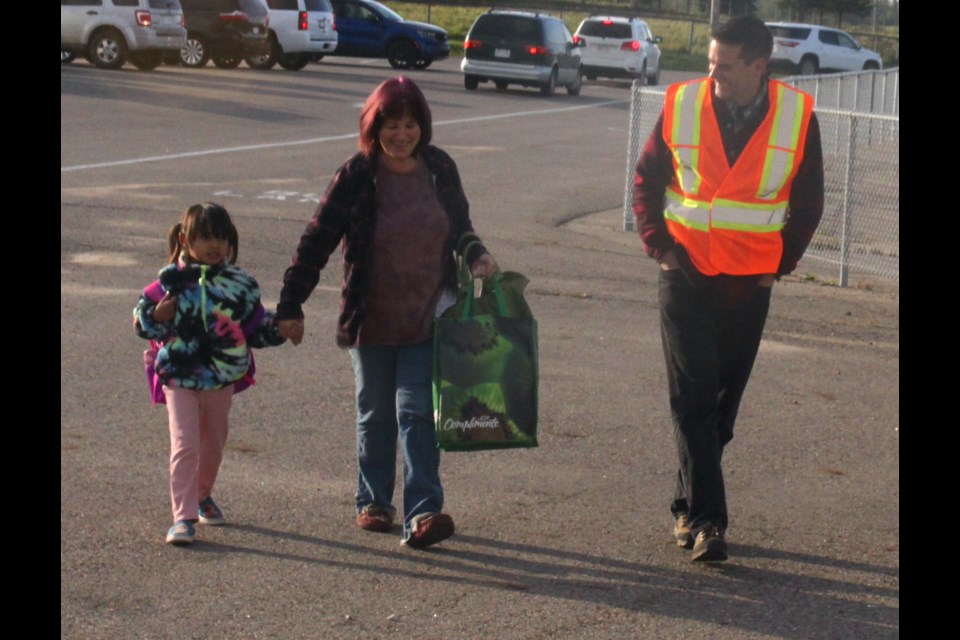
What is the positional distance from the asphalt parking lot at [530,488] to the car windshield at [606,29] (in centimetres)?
2695

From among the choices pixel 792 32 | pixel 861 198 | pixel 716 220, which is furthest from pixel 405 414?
pixel 792 32

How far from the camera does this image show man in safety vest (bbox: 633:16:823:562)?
522 centimetres

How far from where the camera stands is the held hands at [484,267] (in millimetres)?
5196

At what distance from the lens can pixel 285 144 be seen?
64.5ft

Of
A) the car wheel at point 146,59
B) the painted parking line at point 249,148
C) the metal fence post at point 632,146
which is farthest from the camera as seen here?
the car wheel at point 146,59


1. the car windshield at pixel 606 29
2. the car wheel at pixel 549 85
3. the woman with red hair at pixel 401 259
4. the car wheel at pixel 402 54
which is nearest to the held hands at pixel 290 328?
the woman with red hair at pixel 401 259

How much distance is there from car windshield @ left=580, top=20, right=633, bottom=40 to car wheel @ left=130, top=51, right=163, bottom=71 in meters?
12.3

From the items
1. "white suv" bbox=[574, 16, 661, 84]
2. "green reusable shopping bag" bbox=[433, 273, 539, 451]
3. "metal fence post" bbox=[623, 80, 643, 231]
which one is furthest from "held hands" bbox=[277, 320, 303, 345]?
"white suv" bbox=[574, 16, 661, 84]

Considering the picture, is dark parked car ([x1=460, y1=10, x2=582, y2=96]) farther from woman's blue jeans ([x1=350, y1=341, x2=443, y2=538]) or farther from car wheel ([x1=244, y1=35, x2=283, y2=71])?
woman's blue jeans ([x1=350, y1=341, x2=443, y2=538])

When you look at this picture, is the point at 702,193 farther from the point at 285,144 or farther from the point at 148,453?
the point at 285,144

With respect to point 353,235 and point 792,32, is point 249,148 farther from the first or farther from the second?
point 792,32

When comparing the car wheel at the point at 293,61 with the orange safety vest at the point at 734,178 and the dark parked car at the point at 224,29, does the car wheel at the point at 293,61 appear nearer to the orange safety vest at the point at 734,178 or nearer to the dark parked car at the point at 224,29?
the dark parked car at the point at 224,29
